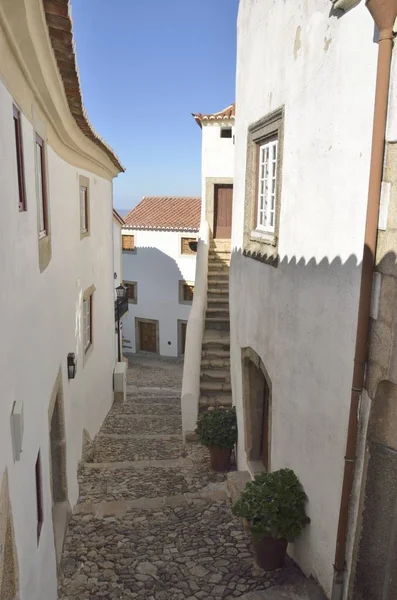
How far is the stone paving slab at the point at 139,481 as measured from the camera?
724cm

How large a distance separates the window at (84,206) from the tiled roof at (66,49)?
8.45ft

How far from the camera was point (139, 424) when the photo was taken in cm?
1152

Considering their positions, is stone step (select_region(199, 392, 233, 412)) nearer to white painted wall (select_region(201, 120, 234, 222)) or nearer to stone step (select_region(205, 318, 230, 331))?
stone step (select_region(205, 318, 230, 331))

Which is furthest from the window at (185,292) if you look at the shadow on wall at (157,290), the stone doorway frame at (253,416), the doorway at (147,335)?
the stone doorway frame at (253,416)

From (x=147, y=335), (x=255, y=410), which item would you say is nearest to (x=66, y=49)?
(x=255, y=410)

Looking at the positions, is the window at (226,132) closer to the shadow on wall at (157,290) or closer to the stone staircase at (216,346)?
the stone staircase at (216,346)

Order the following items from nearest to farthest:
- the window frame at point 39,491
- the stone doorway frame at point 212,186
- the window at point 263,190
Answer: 1. the window frame at point 39,491
2. the window at point 263,190
3. the stone doorway frame at point 212,186

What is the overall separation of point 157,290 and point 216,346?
564 inches

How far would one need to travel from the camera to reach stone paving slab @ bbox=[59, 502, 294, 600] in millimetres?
4844

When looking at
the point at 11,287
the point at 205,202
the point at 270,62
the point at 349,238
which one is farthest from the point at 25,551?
the point at 205,202

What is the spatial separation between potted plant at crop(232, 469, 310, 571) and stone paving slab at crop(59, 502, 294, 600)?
10.2 inches

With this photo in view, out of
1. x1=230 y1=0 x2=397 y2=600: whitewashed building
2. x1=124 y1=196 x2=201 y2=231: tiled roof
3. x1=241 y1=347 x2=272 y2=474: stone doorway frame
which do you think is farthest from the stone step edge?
x1=124 y1=196 x2=201 y2=231: tiled roof

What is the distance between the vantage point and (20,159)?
13.5 ft

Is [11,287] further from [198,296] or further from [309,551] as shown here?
[198,296]
